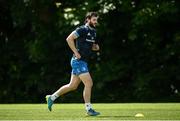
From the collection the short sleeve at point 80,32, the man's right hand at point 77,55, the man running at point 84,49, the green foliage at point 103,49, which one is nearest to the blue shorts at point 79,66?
the man running at point 84,49

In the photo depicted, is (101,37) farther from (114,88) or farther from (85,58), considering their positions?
(85,58)

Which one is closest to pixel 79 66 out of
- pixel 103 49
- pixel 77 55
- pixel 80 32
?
pixel 77 55

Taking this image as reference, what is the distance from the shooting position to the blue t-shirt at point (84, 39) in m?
Result: 13.6

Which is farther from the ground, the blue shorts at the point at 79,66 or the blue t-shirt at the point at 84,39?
the blue t-shirt at the point at 84,39

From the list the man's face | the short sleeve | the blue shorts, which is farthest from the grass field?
the man's face

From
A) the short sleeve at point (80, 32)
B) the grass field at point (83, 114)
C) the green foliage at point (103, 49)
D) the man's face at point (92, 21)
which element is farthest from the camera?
the green foliage at point (103, 49)

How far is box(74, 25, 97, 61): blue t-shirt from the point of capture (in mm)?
13570

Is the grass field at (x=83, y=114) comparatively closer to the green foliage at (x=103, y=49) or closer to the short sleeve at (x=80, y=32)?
the short sleeve at (x=80, y=32)

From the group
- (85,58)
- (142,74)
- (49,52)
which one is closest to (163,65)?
(142,74)

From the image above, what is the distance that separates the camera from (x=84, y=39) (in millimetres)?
13656

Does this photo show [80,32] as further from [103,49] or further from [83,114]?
[103,49]

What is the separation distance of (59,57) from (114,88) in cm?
323

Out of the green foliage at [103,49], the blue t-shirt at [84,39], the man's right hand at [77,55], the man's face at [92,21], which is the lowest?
the green foliage at [103,49]

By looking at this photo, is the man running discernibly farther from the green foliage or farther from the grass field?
the green foliage
